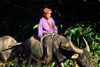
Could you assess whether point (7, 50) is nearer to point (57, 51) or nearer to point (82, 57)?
point (57, 51)

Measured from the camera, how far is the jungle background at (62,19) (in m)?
7.43

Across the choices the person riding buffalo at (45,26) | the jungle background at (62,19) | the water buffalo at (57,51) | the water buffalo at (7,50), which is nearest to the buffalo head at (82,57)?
the water buffalo at (57,51)

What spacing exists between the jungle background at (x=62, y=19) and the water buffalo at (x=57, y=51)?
5.56ft

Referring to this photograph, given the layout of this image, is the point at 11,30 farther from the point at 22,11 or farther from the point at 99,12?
the point at 99,12

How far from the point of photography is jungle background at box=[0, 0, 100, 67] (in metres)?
7.43


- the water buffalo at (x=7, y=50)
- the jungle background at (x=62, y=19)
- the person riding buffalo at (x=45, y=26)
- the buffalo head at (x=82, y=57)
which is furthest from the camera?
the jungle background at (x=62, y=19)

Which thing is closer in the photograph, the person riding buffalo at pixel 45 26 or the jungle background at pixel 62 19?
the person riding buffalo at pixel 45 26

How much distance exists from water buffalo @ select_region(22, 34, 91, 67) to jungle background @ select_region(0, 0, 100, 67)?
5.56 ft

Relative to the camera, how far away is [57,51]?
5.11 metres

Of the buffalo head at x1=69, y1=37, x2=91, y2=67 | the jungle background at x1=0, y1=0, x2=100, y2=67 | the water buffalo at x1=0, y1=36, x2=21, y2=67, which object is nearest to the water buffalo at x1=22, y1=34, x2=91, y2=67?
the buffalo head at x1=69, y1=37, x2=91, y2=67

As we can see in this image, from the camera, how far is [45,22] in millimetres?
5648

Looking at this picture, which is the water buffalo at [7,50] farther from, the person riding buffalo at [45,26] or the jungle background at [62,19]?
the jungle background at [62,19]

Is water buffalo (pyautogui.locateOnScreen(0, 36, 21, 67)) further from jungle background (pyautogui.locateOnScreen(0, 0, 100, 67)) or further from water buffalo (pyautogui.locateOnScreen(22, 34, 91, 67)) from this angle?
jungle background (pyautogui.locateOnScreen(0, 0, 100, 67))

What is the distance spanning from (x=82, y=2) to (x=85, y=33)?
4.48ft
